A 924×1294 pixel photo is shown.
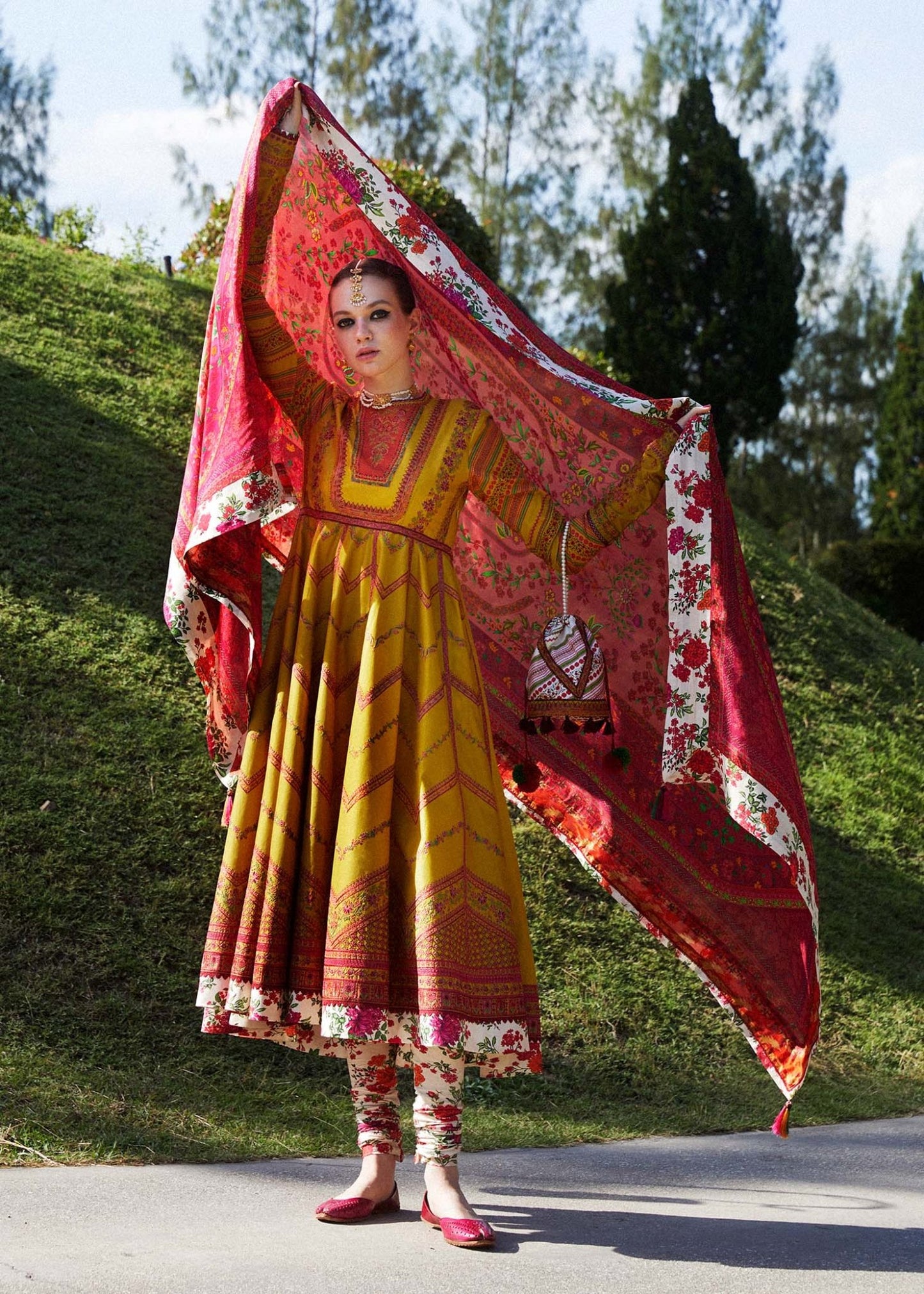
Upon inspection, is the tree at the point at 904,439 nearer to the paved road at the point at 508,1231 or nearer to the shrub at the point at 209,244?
the shrub at the point at 209,244

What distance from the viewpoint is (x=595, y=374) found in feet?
10.3

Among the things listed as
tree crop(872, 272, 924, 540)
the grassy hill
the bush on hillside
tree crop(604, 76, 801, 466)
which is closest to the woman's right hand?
the grassy hill

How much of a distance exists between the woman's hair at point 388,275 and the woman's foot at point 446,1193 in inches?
67.7

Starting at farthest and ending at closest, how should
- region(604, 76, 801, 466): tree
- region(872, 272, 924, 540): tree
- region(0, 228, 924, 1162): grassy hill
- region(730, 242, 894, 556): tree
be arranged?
1. region(730, 242, 894, 556): tree
2. region(872, 272, 924, 540): tree
3. region(604, 76, 801, 466): tree
4. region(0, 228, 924, 1162): grassy hill

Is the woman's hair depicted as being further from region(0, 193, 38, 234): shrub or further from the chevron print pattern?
region(0, 193, 38, 234): shrub

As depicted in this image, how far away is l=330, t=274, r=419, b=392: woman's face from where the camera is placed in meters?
2.84

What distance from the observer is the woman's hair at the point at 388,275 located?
288 centimetres

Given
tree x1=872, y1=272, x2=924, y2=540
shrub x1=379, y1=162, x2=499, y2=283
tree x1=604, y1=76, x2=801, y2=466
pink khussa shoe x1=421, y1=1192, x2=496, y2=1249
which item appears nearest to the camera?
pink khussa shoe x1=421, y1=1192, x2=496, y2=1249

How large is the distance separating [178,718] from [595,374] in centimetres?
267

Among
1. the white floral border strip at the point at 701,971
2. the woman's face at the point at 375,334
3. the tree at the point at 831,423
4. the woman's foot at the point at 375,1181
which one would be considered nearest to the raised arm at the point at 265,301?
the woman's face at the point at 375,334

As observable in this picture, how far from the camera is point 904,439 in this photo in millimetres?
20625

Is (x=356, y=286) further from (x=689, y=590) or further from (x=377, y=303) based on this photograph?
(x=689, y=590)

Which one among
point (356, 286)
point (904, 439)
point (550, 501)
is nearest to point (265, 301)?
point (356, 286)

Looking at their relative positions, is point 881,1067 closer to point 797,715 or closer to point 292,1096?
point 292,1096
